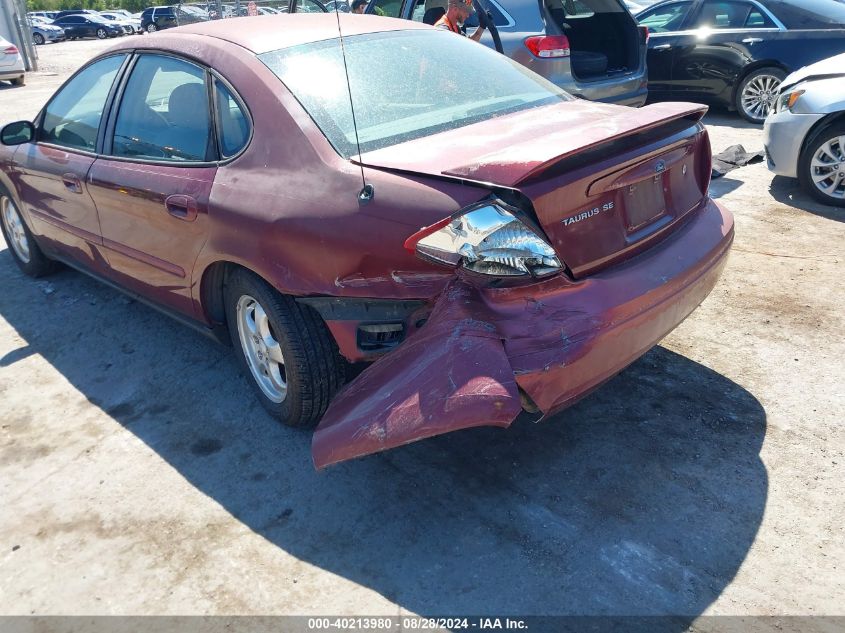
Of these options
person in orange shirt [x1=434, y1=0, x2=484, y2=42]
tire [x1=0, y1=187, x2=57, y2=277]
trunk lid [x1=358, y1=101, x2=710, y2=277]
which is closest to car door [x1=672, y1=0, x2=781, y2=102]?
person in orange shirt [x1=434, y1=0, x2=484, y2=42]

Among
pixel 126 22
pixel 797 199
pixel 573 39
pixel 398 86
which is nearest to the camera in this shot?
pixel 398 86

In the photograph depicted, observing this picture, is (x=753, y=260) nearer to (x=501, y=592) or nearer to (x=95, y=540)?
(x=501, y=592)

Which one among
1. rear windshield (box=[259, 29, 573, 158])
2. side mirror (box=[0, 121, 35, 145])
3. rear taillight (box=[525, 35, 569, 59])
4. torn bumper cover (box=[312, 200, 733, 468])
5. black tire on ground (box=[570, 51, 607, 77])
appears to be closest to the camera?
torn bumper cover (box=[312, 200, 733, 468])

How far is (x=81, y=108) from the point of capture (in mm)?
4484

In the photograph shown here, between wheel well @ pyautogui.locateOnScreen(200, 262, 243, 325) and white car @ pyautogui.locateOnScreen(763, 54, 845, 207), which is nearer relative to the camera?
wheel well @ pyautogui.locateOnScreen(200, 262, 243, 325)

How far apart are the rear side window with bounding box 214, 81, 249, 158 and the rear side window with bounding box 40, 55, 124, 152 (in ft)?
3.69

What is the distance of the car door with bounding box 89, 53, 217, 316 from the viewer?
3492mm

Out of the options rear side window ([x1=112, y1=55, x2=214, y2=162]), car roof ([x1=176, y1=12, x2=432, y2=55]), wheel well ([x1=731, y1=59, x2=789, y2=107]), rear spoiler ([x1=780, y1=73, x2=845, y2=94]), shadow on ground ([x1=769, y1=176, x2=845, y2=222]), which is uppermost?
car roof ([x1=176, y1=12, x2=432, y2=55])

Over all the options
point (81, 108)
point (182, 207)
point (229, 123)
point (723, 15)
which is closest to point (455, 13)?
point (81, 108)

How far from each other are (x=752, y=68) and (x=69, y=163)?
7.85 meters

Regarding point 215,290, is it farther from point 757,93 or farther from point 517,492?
point 757,93

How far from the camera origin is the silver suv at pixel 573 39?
23.1 ft

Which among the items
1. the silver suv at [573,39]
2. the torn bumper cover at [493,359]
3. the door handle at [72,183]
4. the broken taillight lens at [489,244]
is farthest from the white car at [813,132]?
the door handle at [72,183]

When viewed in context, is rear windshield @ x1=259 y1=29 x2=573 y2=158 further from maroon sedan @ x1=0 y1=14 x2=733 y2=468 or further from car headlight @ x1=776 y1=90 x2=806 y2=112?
car headlight @ x1=776 y1=90 x2=806 y2=112
